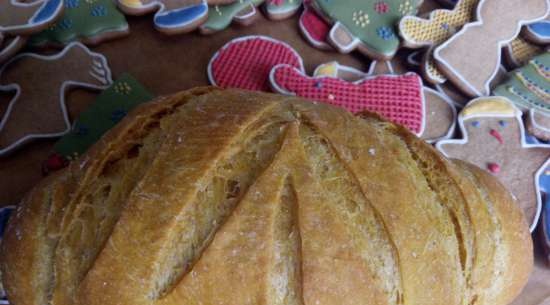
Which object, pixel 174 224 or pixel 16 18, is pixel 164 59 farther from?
pixel 174 224

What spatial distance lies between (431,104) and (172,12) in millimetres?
682

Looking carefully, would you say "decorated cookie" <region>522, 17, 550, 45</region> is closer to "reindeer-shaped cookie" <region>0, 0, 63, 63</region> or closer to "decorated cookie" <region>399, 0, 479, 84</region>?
"decorated cookie" <region>399, 0, 479, 84</region>

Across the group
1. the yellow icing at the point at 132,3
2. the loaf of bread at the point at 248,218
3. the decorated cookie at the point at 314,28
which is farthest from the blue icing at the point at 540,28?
the yellow icing at the point at 132,3

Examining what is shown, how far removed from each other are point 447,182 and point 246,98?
1.24 ft

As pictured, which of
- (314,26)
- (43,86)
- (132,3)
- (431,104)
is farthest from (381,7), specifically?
(43,86)

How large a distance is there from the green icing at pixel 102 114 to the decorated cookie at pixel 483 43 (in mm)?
757

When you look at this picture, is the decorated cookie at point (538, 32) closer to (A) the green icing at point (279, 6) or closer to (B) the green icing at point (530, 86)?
(B) the green icing at point (530, 86)

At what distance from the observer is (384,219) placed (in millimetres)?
821

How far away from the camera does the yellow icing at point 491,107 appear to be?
1346mm

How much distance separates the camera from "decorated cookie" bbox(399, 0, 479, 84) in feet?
4.59

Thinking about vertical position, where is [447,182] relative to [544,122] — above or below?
above

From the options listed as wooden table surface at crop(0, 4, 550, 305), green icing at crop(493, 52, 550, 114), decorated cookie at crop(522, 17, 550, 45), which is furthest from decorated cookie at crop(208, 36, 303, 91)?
decorated cookie at crop(522, 17, 550, 45)

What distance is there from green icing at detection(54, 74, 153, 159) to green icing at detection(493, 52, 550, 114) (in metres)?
0.90

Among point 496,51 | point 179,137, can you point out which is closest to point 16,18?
point 179,137
